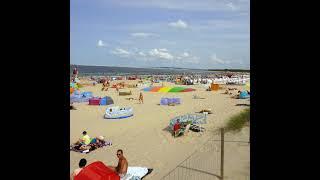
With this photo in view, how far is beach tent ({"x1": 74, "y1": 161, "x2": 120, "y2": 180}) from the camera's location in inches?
194

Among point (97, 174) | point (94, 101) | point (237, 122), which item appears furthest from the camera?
point (94, 101)

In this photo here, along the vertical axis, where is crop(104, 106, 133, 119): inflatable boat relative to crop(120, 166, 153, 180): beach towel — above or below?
above

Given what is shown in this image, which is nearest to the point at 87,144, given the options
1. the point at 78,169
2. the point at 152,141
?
the point at 152,141

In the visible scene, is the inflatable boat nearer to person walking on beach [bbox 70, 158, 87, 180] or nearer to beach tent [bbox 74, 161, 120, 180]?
person walking on beach [bbox 70, 158, 87, 180]

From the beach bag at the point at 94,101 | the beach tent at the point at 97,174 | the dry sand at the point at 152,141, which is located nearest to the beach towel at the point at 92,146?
the dry sand at the point at 152,141

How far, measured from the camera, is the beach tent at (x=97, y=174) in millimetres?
4918

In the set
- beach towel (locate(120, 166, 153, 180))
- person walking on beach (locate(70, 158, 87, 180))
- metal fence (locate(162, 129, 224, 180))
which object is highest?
person walking on beach (locate(70, 158, 87, 180))

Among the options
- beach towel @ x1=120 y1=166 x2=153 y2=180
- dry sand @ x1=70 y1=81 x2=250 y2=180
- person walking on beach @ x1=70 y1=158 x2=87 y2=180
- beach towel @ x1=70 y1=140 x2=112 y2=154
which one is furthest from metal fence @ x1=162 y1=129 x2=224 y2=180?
beach towel @ x1=70 y1=140 x2=112 y2=154

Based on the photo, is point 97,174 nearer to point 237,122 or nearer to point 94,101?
point 237,122

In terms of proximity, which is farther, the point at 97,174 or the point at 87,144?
the point at 87,144

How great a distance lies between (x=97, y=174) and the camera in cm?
498

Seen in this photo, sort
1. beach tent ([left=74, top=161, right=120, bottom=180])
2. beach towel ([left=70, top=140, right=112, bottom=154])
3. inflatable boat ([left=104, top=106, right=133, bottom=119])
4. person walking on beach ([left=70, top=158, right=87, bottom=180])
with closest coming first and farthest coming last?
beach tent ([left=74, top=161, right=120, bottom=180]) → person walking on beach ([left=70, top=158, right=87, bottom=180]) → beach towel ([left=70, top=140, right=112, bottom=154]) → inflatable boat ([left=104, top=106, right=133, bottom=119])

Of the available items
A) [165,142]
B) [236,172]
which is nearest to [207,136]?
[165,142]
